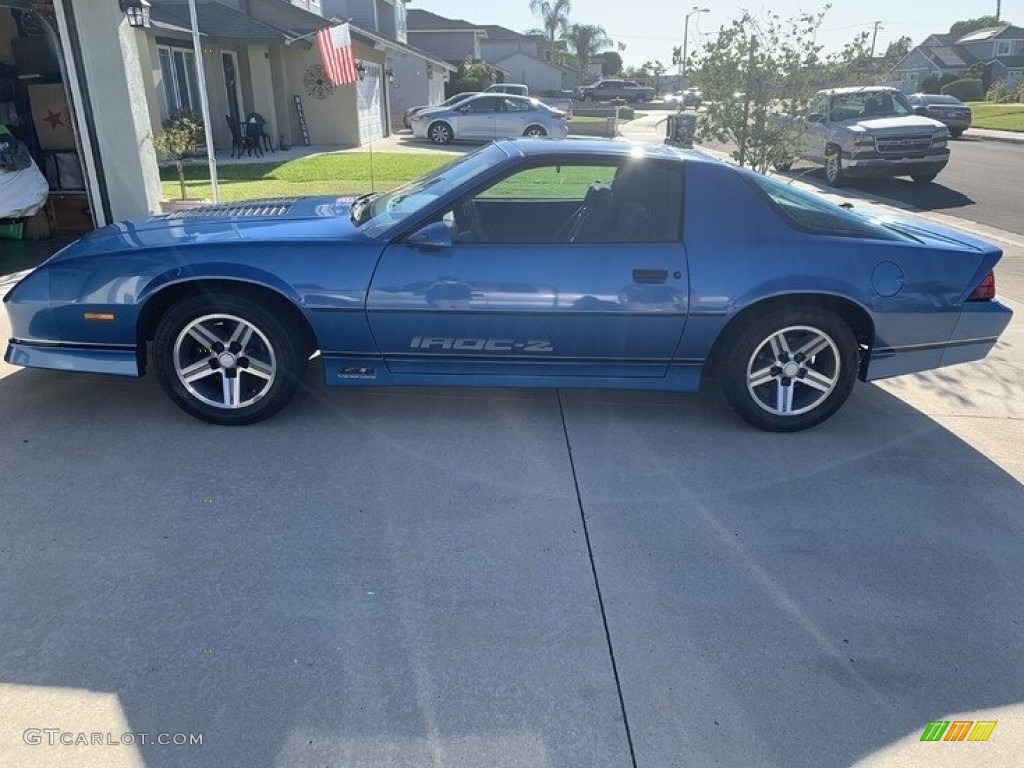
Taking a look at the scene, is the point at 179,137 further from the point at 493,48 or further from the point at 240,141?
the point at 493,48

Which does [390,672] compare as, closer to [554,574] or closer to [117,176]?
[554,574]

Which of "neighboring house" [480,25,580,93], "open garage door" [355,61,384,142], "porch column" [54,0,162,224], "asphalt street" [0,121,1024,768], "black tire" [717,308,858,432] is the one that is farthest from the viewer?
"neighboring house" [480,25,580,93]

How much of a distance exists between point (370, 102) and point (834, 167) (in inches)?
550

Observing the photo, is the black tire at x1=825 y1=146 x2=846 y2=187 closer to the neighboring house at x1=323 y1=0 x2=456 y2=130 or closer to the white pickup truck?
the white pickup truck

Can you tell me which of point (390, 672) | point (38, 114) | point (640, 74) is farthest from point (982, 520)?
point (640, 74)

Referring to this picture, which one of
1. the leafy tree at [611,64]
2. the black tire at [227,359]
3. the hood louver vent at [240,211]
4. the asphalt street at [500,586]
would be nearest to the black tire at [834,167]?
the asphalt street at [500,586]

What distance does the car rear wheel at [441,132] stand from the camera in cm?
2367

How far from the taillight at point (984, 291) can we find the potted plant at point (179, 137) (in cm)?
940

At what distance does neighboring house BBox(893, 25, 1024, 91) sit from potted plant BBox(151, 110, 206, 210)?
6100cm

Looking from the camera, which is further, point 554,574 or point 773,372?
point 773,372

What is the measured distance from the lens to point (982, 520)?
3576 mm

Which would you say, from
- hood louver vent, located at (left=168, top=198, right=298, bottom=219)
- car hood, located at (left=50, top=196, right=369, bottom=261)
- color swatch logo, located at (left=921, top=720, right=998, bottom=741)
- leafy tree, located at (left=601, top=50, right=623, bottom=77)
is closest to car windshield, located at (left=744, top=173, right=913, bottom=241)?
car hood, located at (left=50, top=196, right=369, bottom=261)

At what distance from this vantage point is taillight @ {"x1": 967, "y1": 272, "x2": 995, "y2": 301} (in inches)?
171

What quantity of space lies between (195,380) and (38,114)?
6.54 m
